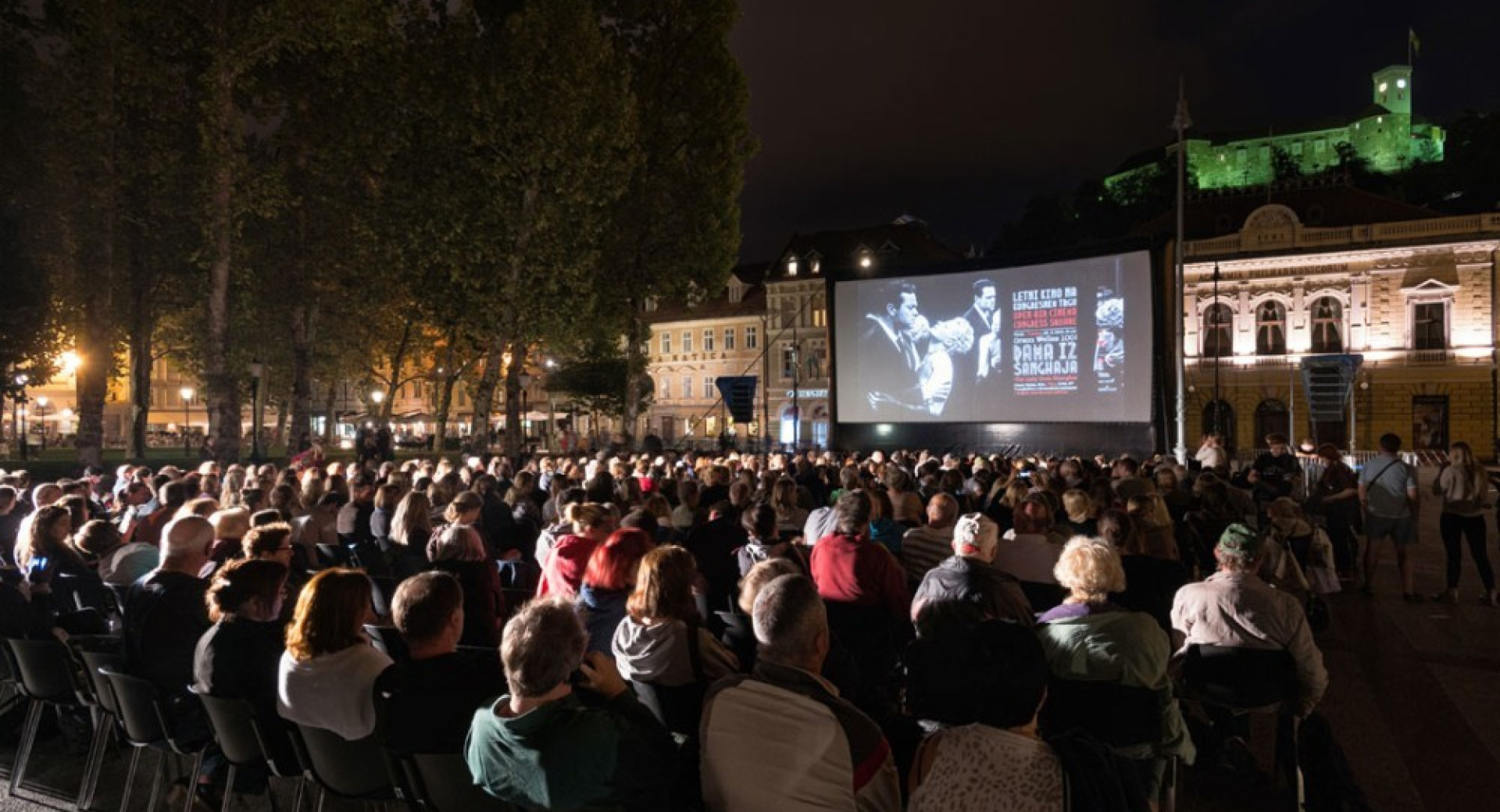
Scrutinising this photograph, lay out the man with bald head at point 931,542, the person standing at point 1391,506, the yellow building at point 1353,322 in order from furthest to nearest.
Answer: the yellow building at point 1353,322
the person standing at point 1391,506
the man with bald head at point 931,542

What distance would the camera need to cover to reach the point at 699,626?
386cm

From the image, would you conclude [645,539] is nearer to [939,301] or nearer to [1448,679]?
[1448,679]

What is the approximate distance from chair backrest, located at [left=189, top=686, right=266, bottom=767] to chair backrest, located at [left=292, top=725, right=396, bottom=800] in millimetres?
334

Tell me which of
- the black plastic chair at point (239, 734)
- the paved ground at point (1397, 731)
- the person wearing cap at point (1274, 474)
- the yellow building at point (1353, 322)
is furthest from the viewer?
the yellow building at point (1353, 322)

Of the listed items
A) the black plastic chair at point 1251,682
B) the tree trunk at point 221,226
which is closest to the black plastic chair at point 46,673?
the black plastic chair at point 1251,682

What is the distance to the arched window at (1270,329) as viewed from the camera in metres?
39.5

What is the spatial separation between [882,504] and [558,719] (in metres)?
4.80

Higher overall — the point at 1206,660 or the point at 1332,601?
the point at 1206,660

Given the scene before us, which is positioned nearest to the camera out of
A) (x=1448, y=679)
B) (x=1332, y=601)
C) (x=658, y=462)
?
(x=1448, y=679)

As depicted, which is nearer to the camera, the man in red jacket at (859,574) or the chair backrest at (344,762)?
the chair backrest at (344,762)

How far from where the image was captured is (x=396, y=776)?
3.18 m

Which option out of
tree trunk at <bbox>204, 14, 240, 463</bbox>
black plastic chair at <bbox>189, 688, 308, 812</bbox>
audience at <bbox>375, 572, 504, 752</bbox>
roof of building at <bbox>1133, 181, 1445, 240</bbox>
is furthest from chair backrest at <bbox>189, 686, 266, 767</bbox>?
roof of building at <bbox>1133, 181, 1445, 240</bbox>

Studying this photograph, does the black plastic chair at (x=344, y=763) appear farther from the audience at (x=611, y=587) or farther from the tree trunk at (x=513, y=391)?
the tree trunk at (x=513, y=391)

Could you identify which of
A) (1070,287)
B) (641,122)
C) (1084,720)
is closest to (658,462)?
(1084,720)
